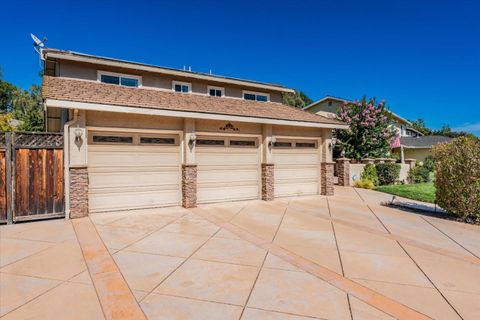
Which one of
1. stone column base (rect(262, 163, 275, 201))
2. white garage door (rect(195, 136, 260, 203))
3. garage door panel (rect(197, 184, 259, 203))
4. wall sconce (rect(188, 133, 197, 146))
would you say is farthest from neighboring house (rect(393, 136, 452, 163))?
wall sconce (rect(188, 133, 197, 146))

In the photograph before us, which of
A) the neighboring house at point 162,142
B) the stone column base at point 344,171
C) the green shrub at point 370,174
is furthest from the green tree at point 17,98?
the green shrub at point 370,174

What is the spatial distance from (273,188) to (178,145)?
4.31 metres

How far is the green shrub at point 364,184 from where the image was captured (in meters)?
16.1

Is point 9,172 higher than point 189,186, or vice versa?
point 9,172

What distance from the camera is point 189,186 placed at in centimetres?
970

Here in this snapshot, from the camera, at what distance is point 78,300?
11.7 feet

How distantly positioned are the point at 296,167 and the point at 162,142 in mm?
6047

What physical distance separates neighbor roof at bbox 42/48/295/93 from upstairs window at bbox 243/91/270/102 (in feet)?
1.28

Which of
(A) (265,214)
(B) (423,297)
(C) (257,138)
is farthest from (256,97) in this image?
(B) (423,297)

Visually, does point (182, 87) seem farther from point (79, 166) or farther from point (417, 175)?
point (417, 175)

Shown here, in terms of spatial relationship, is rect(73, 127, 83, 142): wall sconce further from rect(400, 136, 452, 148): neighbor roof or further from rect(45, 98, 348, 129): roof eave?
rect(400, 136, 452, 148): neighbor roof

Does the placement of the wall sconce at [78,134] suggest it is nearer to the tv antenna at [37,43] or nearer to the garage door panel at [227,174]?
the garage door panel at [227,174]

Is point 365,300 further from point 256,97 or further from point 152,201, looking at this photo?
point 256,97

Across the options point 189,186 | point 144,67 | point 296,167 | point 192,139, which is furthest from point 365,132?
point 144,67
